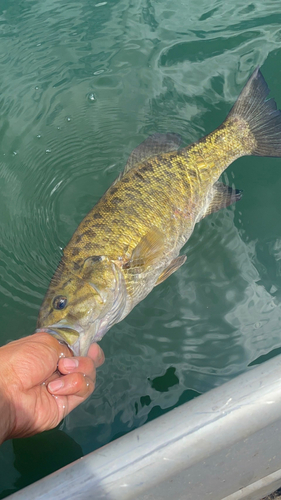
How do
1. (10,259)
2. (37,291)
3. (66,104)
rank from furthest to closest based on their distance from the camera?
(66,104) < (10,259) < (37,291)

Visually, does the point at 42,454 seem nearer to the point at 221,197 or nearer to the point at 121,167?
the point at 221,197

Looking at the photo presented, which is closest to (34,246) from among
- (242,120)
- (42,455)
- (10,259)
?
(10,259)

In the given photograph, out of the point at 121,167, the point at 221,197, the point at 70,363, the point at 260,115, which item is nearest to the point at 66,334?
the point at 70,363

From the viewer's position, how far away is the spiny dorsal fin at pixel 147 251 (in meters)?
2.82

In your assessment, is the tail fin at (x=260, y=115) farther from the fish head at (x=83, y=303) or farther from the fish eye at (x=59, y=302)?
the fish eye at (x=59, y=302)

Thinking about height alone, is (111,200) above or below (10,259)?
above

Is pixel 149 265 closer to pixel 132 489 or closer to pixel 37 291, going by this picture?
pixel 37 291

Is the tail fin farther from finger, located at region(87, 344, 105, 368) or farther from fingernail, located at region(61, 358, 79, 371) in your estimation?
fingernail, located at region(61, 358, 79, 371)

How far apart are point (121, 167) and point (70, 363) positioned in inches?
92.4

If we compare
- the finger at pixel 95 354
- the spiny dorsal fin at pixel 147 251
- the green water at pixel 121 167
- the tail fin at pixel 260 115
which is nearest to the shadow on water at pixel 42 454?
the green water at pixel 121 167

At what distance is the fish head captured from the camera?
7.87 ft

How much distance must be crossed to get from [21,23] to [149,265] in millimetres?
4131

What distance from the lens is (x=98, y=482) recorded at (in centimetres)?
182

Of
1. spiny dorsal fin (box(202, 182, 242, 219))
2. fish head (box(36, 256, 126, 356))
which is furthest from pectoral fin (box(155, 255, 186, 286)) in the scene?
spiny dorsal fin (box(202, 182, 242, 219))
